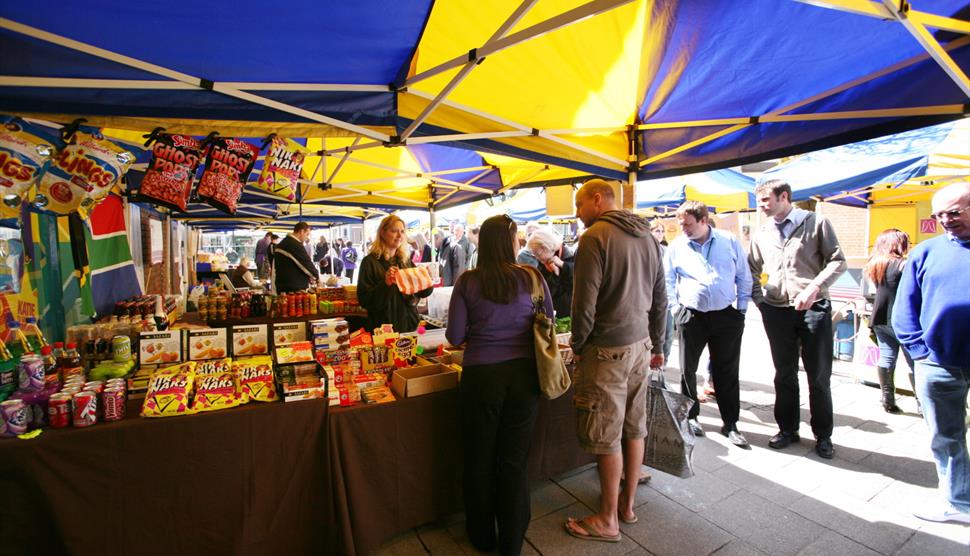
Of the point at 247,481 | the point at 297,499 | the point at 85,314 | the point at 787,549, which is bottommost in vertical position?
the point at 787,549

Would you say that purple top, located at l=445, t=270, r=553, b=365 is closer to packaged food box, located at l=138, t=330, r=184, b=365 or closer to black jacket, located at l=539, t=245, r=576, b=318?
packaged food box, located at l=138, t=330, r=184, b=365

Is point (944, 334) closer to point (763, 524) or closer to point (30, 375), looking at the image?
point (763, 524)

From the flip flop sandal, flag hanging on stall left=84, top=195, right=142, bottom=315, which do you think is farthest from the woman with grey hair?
flag hanging on stall left=84, top=195, right=142, bottom=315

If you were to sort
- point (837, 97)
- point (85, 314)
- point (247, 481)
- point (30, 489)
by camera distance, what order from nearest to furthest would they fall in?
point (30, 489)
point (247, 481)
point (837, 97)
point (85, 314)

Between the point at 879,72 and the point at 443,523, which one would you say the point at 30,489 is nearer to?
the point at 443,523

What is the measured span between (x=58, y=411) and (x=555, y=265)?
10.1 ft

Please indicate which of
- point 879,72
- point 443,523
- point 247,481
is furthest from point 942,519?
point 247,481

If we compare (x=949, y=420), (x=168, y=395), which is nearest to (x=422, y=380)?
(x=168, y=395)

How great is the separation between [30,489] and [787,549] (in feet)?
11.3

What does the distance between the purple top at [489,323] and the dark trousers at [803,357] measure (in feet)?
7.73

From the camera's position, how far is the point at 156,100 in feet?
7.22

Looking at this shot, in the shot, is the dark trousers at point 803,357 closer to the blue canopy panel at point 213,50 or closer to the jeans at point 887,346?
the jeans at point 887,346

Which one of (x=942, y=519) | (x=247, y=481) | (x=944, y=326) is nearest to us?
(x=247, y=481)

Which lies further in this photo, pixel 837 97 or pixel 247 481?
pixel 837 97
